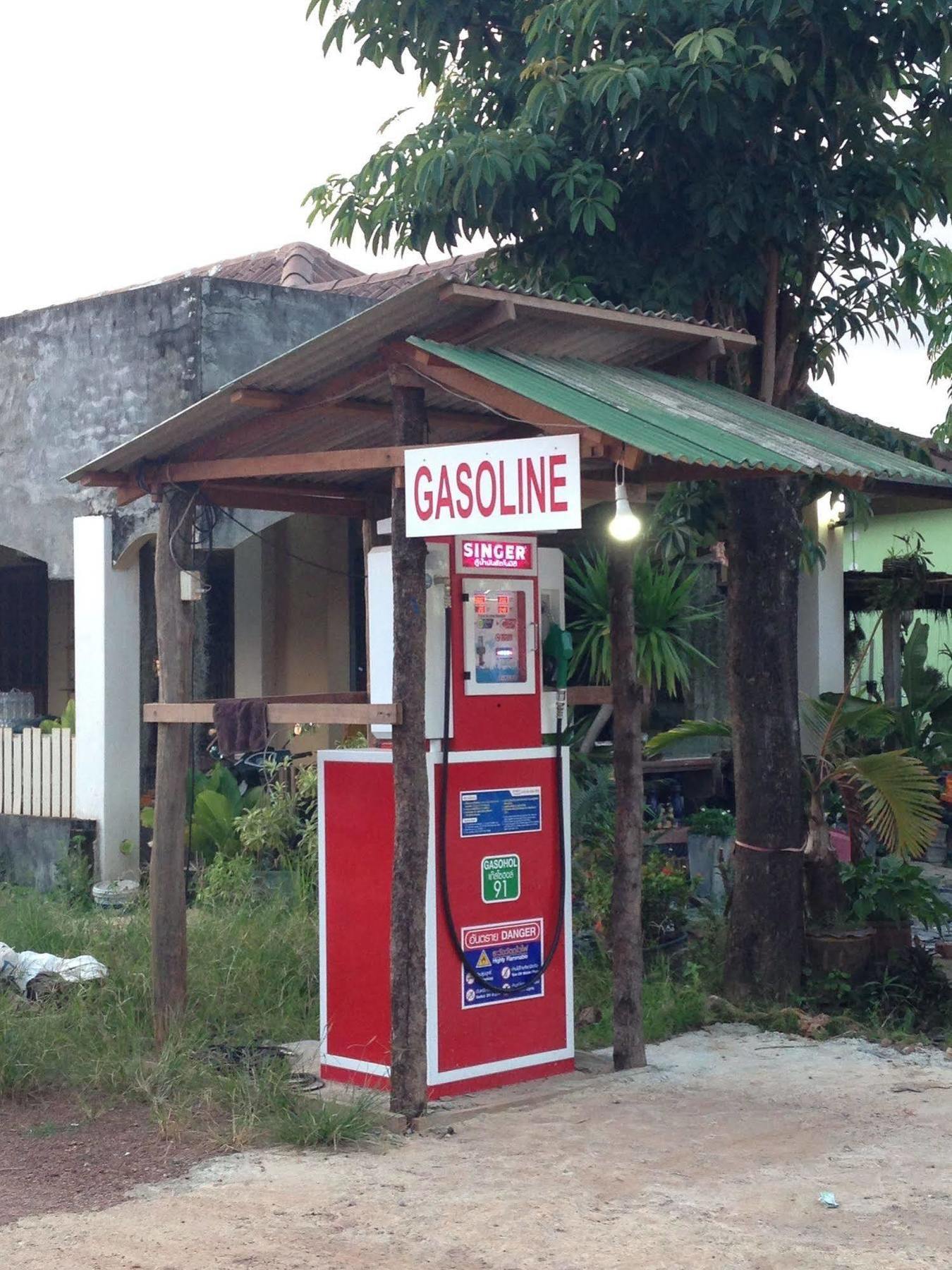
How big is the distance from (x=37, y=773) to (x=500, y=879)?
581 cm

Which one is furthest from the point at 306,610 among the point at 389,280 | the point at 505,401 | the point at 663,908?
the point at 505,401

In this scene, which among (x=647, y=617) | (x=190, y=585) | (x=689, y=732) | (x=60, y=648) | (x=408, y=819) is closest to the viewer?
(x=408, y=819)

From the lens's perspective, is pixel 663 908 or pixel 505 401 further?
pixel 663 908

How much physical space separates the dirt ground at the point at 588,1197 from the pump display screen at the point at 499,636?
1815 millimetres

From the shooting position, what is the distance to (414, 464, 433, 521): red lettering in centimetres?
575

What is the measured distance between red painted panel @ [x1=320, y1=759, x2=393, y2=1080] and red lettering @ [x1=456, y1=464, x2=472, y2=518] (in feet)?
4.35

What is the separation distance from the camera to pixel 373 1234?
4.76 m

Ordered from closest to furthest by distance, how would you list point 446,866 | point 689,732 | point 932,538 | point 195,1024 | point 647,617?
1. point 446,866
2. point 195,1024
3. point 689,732
4. point 647,617
5. point 932,538

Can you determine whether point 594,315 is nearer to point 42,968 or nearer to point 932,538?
point 42,968

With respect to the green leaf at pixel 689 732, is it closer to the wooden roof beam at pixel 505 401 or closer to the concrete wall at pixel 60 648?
the wooden roof beam at pixel 505 401

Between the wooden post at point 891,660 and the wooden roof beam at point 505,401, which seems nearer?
the wooden roof beam at point 505,401

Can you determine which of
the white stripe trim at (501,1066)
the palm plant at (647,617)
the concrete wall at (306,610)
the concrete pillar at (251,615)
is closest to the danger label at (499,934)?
the white stripe trim at (501,1066)

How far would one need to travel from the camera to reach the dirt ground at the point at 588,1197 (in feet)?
15.1

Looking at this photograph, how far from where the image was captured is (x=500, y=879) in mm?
6594
